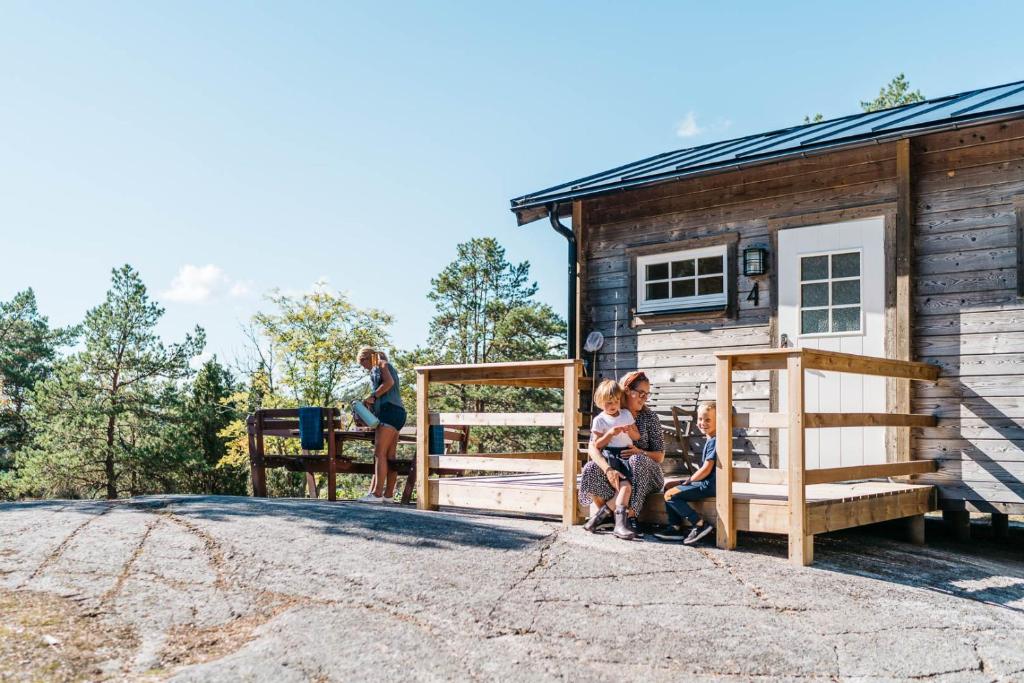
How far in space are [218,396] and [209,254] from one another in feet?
63.2

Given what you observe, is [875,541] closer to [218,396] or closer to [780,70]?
[780,70]

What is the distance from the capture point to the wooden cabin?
23.7 feet

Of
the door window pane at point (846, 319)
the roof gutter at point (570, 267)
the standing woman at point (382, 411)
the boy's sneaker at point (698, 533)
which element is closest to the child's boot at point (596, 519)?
the boy's sneaker at point (698, 533)

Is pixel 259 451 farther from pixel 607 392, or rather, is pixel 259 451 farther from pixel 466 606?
pixel 466 606

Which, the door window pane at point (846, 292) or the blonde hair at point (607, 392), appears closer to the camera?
the blonde hair at point (607, 392)

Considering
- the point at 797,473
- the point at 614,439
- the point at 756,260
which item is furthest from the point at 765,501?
the point at 756,260

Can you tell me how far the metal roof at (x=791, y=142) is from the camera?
713 cm

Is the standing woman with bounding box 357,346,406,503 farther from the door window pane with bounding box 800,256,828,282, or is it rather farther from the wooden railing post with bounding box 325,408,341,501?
the door window pane with bounding box 800,256,828,282

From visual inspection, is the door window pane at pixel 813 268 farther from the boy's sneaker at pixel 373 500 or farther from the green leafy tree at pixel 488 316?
the green leafy tree at pixel 488 316

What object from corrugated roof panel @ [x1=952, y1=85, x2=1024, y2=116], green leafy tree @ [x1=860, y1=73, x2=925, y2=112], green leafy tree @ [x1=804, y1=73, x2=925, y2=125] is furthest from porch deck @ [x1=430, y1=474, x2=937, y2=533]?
green leafy tree @ [x1=860, y1=73, x2=925, y2=112]

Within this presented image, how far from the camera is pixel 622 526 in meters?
6.05

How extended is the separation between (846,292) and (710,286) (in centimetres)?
130

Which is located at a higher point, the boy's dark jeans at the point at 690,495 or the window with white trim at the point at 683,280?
the window with white trim at the point at 683,280

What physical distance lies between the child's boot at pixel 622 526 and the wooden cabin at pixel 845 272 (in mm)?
2712
